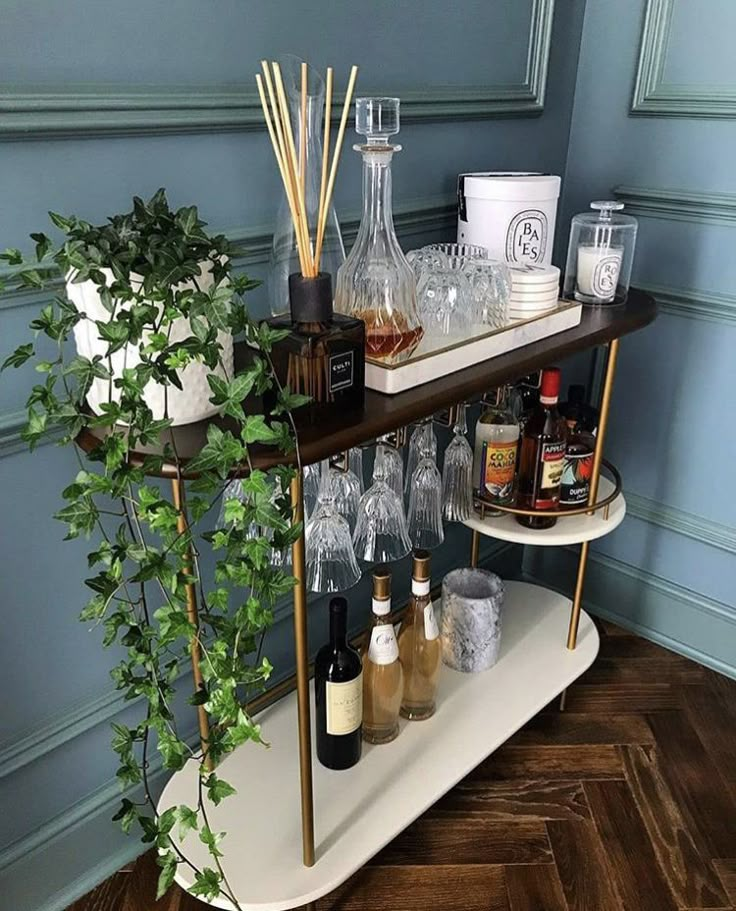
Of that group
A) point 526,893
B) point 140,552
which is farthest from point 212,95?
point 526,893

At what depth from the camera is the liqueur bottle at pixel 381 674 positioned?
135 cm

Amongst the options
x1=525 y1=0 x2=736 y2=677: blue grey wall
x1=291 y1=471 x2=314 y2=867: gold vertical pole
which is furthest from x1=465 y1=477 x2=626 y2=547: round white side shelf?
x1=291 y1=471 x2=314 y2=867: gold vertical pole

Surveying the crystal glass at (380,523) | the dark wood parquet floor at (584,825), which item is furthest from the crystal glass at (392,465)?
the dark wood parquet floor at (584,825)

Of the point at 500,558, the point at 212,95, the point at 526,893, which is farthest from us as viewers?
the point at 500,558

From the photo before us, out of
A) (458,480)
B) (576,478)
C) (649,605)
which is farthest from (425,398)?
(649,605)

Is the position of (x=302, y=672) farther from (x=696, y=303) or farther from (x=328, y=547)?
(x=696, y=303)

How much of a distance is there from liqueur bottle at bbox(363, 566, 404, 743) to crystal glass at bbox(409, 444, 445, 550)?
7.1 inches

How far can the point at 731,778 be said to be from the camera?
1.66 m

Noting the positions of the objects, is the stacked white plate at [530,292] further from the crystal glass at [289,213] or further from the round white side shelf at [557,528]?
the round white side shelf at [557,528]

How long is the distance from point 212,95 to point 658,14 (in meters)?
0.97

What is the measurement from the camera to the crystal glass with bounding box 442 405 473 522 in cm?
Answer: 151

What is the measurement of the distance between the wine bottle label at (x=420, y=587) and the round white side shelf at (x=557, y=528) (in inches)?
8.0

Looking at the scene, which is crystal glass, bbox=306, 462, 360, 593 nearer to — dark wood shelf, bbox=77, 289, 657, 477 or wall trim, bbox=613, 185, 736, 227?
dark wood shelf, bbox=77, 289, 657, 477

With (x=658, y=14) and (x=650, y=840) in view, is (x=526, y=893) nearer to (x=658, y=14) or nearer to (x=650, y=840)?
(x=650, y=840)
